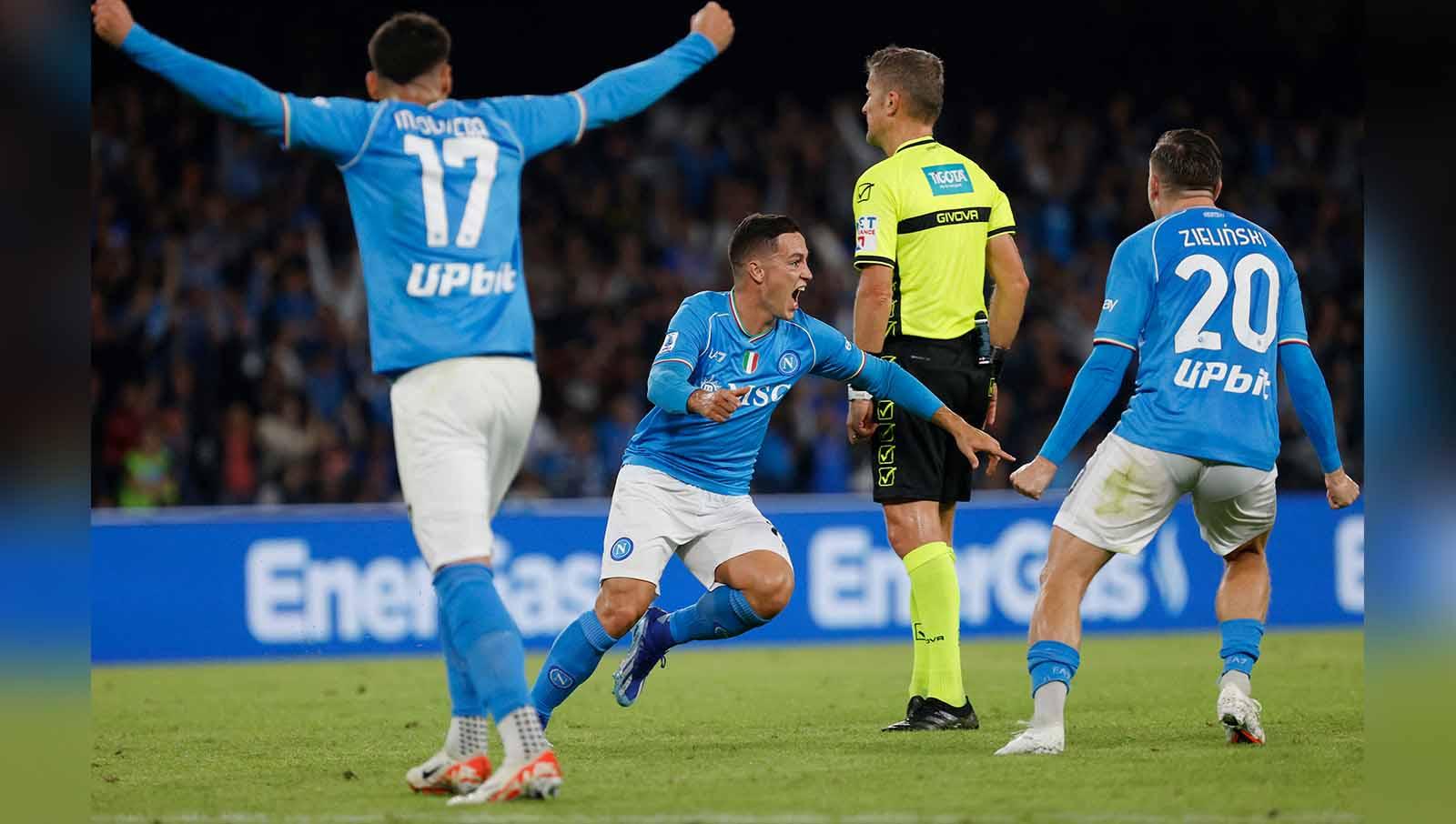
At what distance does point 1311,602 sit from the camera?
43.4 feet

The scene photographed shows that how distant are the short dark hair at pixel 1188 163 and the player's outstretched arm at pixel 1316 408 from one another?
2.26ft

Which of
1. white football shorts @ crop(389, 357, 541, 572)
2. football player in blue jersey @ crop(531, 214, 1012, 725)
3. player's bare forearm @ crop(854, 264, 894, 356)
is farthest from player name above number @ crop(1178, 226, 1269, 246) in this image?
white football shorts @ crop(389, 357, 541, 572)

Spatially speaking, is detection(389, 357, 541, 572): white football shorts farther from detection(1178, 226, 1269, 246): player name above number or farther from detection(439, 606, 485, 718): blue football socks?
detection(1178, 226, 1269, 246): player name above number

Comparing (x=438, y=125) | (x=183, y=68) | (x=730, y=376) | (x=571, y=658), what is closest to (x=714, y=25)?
(x=438, y=125)

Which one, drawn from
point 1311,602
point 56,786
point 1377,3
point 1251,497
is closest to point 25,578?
point 56,786

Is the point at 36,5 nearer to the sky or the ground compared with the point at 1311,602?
nearer to the sky

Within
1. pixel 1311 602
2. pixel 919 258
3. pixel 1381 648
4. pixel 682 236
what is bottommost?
pixel 1311 602

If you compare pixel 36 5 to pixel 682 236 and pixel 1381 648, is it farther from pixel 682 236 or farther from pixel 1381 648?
pixel 682 236

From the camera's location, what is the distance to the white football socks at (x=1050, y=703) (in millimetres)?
6070

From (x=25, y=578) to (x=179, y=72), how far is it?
6.85 feet

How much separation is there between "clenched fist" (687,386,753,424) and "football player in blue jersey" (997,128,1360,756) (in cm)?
106

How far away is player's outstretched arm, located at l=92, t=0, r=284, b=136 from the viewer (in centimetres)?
490

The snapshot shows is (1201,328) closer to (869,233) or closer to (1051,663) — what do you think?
(1051,663)

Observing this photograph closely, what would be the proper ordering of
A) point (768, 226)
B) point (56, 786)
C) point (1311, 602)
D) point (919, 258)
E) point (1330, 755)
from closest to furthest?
1. point (56, 786)
2. point (1330, 755)
3. point (768, 226)
4. point (919, 258)
5. point (1311, 602)
